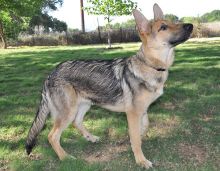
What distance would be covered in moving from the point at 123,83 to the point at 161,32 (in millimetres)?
944

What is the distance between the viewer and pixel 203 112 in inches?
306

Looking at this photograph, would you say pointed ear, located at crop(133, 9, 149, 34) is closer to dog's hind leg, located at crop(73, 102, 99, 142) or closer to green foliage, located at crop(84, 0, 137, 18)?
dog's hind leg, located at crop(73, 102, 99, 142)

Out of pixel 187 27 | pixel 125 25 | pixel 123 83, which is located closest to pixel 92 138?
pixel 123 83

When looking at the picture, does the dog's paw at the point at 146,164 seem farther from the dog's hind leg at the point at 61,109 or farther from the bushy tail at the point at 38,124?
the bushy tail at the point at 38,124

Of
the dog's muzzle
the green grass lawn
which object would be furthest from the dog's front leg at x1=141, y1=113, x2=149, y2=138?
the dog's muzzle

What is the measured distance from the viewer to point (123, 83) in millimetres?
5797

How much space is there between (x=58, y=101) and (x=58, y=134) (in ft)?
1.64

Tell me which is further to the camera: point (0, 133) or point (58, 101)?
point (0, 133)

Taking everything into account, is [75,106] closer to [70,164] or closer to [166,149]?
[70,164]

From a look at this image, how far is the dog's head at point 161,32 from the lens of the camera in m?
5.32

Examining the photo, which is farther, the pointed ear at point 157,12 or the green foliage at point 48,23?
the green foliage at point 48,23

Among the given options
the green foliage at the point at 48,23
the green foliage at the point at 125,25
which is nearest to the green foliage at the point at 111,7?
the green foliage at the point at 125,25

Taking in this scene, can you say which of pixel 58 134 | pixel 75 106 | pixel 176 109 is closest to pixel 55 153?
pixel 58 134

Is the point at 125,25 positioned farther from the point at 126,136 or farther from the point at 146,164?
the point at 146,164
